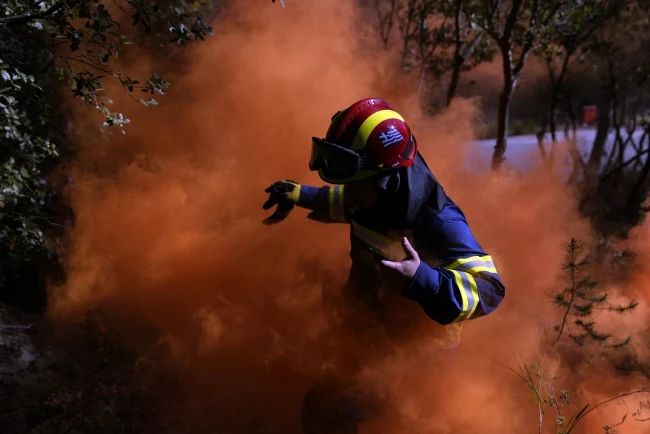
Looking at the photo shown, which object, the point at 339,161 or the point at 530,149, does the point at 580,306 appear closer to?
the point at 339,161

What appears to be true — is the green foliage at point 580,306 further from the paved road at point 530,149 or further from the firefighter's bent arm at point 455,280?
the paved road at point 530,149

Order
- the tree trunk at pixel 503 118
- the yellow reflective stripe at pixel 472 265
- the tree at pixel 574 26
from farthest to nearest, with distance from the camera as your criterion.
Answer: the tree at pixel 574 26 → the tree trunk at pixel 503 118 → the yellow reflective stripe at pixel 472 265

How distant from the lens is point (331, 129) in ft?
7.37

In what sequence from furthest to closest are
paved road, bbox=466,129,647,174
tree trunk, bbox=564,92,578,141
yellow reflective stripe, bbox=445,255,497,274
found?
tree trunk, bbox=564,92,578,141 < paved road, bbox=466,129,647,174 < yellow reflective stripe, bbox=445,255,497,274

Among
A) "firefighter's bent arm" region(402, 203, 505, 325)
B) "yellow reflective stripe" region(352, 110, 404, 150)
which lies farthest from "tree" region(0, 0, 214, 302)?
"firefighter's bent arm" region(402, 203, 505, 325)

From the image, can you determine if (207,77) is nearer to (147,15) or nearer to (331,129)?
(147,15)

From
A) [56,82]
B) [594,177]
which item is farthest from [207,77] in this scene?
[594,177]

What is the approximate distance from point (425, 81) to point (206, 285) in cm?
515

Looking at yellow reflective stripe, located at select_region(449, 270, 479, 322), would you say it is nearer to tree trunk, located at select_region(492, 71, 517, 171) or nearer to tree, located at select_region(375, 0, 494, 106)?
tree trunk, located at select_region(492, 71, 517, 171)

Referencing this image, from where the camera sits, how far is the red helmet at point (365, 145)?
212 centimetres

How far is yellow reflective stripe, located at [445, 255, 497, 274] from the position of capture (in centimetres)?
203

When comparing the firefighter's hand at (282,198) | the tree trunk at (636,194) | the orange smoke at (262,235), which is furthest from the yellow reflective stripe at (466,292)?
the tree trunk at (636,194)

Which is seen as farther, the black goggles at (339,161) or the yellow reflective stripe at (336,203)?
the yellow reflective stripe at (336,203)

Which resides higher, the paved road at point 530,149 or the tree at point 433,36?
the tree at point 433,36
